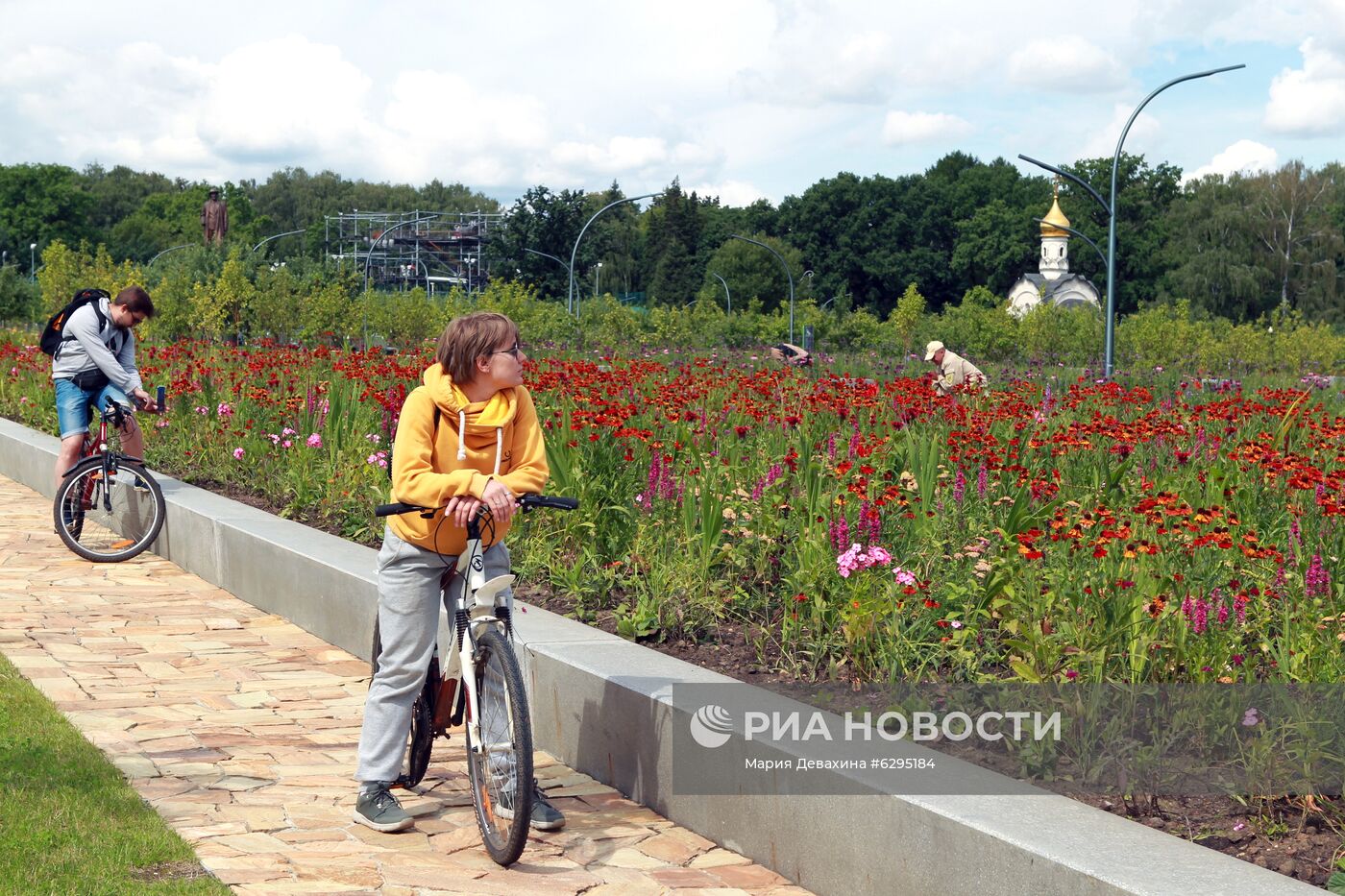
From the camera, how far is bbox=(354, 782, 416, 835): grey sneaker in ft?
15.2

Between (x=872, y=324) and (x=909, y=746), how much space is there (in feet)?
127

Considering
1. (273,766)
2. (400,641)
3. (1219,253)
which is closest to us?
(400,641)

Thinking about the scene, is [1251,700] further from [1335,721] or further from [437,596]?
[437,596]

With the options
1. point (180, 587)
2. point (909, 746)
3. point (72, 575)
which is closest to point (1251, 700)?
point (909, 746)


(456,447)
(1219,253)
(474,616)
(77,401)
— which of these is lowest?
(474,616)

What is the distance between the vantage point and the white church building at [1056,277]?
3748 inches

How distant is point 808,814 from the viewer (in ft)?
13.7

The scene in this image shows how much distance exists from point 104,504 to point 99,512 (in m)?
0.14

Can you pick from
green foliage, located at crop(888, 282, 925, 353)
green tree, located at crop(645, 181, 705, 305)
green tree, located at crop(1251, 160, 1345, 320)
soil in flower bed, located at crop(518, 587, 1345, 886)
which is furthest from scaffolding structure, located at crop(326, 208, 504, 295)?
soil in flower bed, located at crop(518, 587, 1345, 886)

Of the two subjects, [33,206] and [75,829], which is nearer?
[75,829]

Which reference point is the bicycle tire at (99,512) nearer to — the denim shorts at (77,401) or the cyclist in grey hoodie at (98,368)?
the cyclist in grey hoodie at (98,368)

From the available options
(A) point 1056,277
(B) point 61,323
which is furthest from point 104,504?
(A) point 1056,277

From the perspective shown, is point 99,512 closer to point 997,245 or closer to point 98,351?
point 98,351

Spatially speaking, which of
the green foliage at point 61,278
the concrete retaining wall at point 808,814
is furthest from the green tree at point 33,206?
the concrete retaining wall at point 808,814
